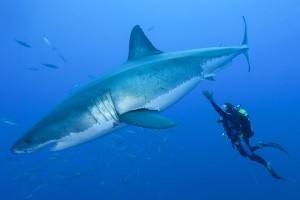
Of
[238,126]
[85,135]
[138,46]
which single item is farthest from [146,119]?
[238,126]

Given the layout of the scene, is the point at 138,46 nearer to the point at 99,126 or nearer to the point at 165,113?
the point at 99,126

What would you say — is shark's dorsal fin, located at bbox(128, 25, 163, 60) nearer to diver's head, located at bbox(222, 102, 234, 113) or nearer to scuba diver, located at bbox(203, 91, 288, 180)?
scuba diver, located at bbox(203, 91, 288, 180)

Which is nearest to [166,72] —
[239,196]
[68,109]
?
[68,109]

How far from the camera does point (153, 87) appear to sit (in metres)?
3.67

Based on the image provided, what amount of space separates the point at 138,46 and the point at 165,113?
55981 millimetres

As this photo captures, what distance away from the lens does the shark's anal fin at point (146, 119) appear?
2939 millimetres

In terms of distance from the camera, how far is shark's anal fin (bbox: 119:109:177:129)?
2.94 meters

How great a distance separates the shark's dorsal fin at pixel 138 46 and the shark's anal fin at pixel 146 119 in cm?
122

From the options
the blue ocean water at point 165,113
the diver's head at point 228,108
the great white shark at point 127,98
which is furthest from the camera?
the blue ocean water at point 165,113

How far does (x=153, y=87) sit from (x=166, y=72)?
345 millimetres

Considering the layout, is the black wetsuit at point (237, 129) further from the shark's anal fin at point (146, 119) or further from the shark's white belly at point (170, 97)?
the shark's anal fin at point (146, 119)

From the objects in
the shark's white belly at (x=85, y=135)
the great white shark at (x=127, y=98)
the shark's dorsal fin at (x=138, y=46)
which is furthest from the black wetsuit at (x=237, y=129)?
the shark's white belly at (x=85, y=135)

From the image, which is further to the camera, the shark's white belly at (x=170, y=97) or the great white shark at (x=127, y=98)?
the shark's white belly at (x=170, y=97)

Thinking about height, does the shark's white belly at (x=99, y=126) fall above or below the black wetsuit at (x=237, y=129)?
above
